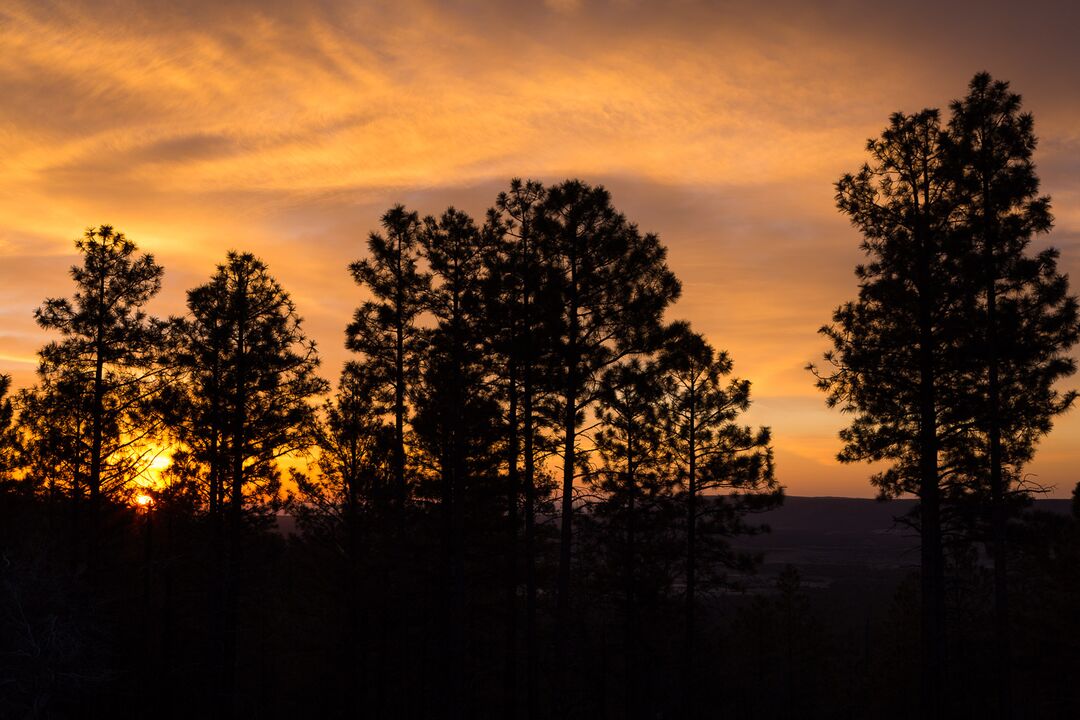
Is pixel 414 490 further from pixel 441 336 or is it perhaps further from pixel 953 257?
pixel 953 257

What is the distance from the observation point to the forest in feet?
57.2

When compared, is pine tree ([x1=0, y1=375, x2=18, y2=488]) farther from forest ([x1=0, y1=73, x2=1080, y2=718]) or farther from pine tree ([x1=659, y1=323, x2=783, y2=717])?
pine tree ([x1=659, y1=323, x2=783, y2=717])

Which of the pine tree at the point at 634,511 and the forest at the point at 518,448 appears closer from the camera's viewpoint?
the forest at the point at 518,448

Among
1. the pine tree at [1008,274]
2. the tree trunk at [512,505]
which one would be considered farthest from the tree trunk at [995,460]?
the tree trunk at [512,505]

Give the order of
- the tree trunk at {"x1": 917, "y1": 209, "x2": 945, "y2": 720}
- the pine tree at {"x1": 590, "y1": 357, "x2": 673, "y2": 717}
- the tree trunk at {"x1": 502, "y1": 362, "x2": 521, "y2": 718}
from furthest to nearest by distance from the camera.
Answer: the pine tree at {"x1": 590, "y1": 357, "x2": 673, "y2": 717}
the tree trunk at {"x1": 502, "y1": 362, "x2": 521, "y2": 718}
the tree trunk at {"x1": 917, "y1": 209, "x2": 945, "y2": 720}

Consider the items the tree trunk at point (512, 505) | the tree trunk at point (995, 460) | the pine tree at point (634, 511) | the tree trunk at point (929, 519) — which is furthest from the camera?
the pine tree at point (634, 511)

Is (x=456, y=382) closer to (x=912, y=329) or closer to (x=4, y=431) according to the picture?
(x=912, y=329)

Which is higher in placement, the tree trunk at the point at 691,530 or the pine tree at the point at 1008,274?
the pine tree at the point at 1008,274

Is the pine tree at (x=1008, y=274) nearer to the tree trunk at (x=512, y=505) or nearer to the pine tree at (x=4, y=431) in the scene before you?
the tree trunk at (x=512, y=505)

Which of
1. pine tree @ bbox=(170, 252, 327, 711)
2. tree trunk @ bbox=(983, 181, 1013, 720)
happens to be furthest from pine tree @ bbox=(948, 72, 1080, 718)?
pine tree @ bbox=(170, 252, 327, 711)

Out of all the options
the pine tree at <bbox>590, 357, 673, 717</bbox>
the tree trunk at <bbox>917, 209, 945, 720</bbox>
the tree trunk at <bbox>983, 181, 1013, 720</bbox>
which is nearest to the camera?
the tree trunk at <bbox>917, 209, 945, 720</bbox>

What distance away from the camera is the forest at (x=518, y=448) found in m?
17.4

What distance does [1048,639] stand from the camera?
27328 mm

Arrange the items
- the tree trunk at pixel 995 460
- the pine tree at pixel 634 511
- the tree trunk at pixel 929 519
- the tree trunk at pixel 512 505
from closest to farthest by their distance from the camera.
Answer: the tree trunk at pixel 929 519 < the tree trunk at pixel 995 460 < the tree trunk at pixel 512 505 < the pine tree at pixel 634 511
